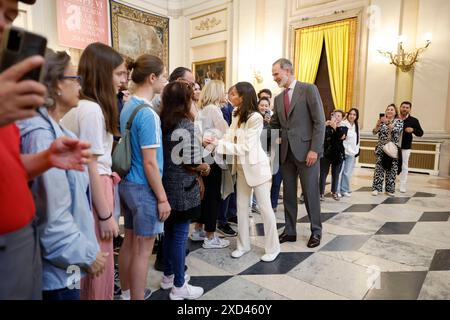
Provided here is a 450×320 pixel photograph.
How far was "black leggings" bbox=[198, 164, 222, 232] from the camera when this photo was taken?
9.84 ft

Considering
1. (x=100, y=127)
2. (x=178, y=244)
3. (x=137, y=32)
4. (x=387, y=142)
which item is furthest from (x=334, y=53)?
(x=100, y=127)

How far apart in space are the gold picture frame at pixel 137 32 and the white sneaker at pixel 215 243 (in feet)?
30.1

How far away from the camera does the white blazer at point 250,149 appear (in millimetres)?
2596

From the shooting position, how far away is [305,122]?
3062 mm

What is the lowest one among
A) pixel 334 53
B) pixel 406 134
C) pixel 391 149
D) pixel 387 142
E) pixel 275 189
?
pixel 275 189

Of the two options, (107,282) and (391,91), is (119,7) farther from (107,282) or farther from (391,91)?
(107,282)

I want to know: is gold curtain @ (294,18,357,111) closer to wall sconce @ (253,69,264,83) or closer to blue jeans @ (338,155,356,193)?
wall sconce @ (253,69,264,83)

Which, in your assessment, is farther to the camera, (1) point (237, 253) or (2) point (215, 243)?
(2) point (215, 243)

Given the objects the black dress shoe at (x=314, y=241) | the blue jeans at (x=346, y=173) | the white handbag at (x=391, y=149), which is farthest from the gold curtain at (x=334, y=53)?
the black dress shoe at (x=314, y=241)

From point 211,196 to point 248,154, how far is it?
65 centimetres

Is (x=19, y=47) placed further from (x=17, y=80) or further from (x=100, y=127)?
(x=100, y=127)

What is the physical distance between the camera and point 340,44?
28.2 feet

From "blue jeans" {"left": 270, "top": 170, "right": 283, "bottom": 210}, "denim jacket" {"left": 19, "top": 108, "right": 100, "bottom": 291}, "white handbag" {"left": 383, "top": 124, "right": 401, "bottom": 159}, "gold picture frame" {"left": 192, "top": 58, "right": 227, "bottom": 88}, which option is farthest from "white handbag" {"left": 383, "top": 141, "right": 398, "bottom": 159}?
"gold picture frame" {"left": 192, "top": 58, "right": 227, "bottom": 88}
